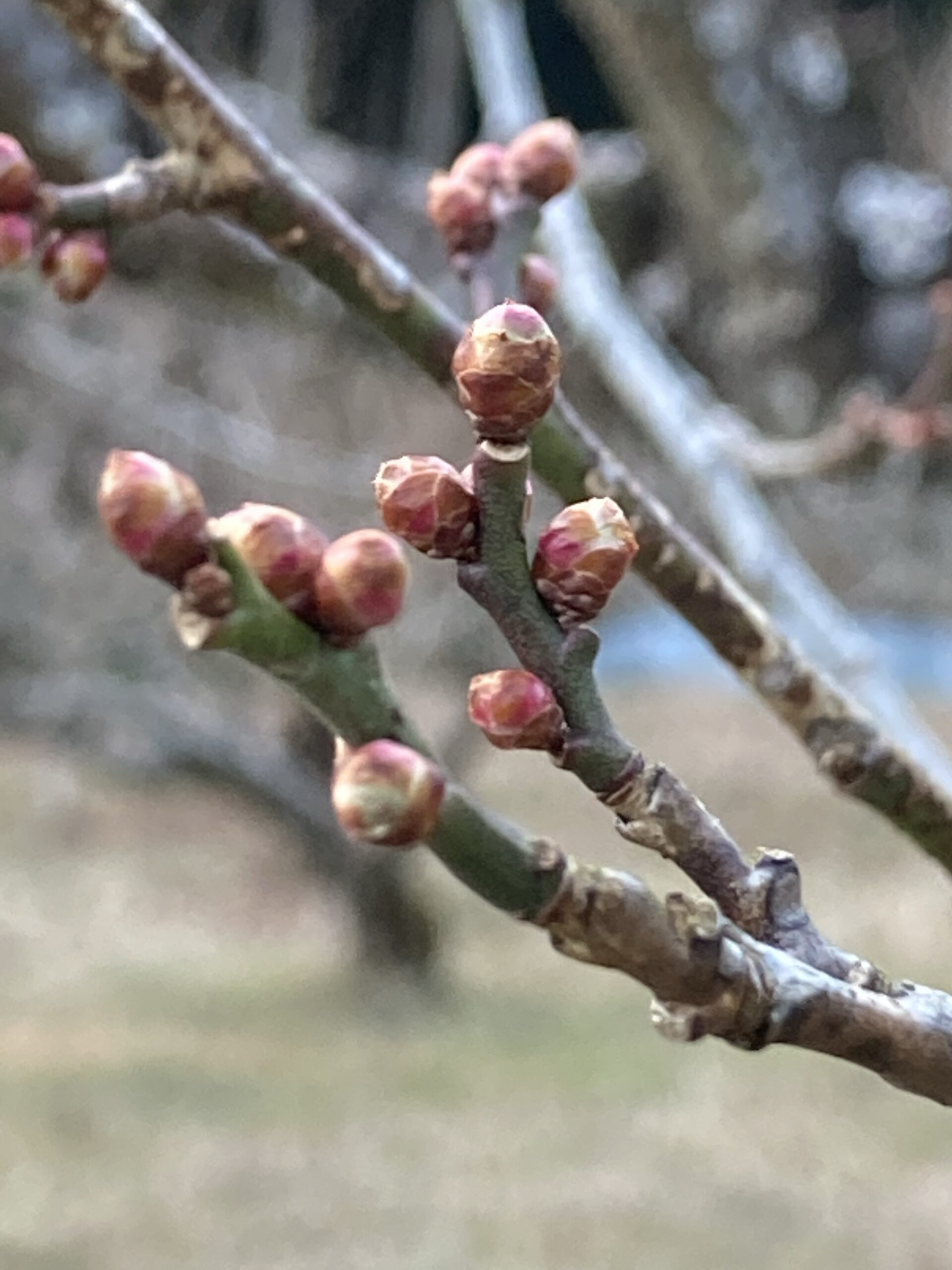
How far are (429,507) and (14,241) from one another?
0.64ft

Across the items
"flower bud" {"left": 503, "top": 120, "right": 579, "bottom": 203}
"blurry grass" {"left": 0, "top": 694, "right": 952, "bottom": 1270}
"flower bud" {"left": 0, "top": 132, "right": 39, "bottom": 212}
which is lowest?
"blurry grass" {"left": 0, "top": 694, "right": 952, "bottom": 1270}

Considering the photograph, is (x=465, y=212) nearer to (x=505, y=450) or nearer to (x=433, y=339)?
(x=433, y=339)

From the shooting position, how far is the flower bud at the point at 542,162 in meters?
0.40

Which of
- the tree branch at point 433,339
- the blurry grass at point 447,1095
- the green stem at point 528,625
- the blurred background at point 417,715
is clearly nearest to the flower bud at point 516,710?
the green stem at point 528,625

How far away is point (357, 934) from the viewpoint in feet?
7.49

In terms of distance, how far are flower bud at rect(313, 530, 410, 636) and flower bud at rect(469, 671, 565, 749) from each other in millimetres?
17

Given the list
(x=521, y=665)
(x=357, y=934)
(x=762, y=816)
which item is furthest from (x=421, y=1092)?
(x=521, y=665)

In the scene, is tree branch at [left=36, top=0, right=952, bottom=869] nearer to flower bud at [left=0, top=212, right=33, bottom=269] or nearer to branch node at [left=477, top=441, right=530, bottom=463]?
flower bud at [left=0, top=212, right=33, bottom=269]

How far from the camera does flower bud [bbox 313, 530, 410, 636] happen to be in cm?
19

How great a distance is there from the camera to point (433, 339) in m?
0.38

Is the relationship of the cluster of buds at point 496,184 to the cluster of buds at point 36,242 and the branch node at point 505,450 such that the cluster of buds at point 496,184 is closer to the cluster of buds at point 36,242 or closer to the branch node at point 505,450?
the cluster of buds at point 36,242

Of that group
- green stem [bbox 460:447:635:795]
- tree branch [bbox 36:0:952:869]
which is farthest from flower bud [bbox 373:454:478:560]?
tree branch [bbox 36:0:952:869]

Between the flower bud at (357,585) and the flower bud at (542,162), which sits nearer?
the flower bud at (357,585)

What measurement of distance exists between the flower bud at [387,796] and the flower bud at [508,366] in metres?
0.04
